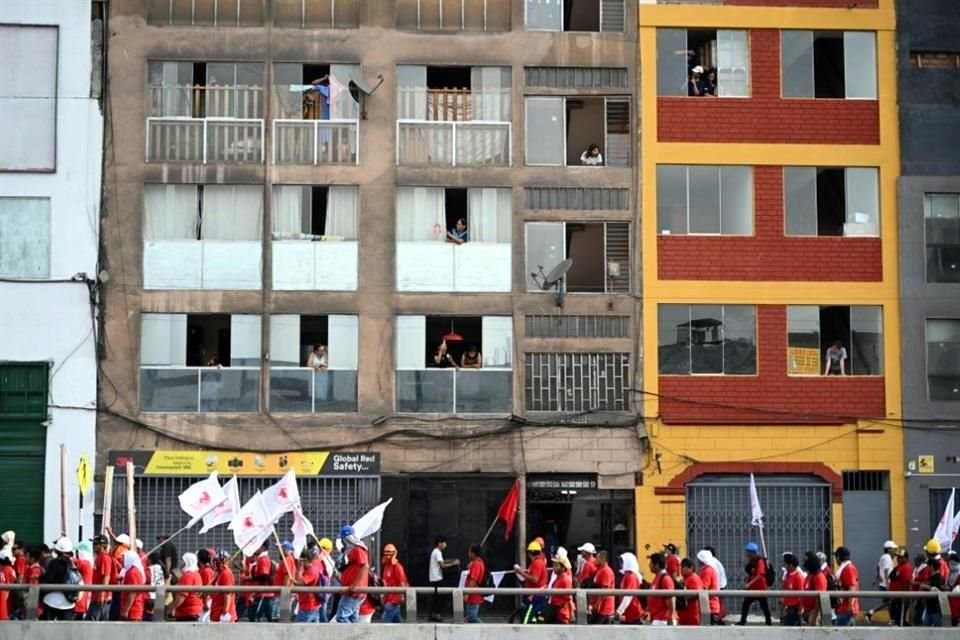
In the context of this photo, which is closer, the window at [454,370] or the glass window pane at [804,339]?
the window at [454,370]

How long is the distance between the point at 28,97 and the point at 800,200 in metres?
16.7

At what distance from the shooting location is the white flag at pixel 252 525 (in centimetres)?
2589

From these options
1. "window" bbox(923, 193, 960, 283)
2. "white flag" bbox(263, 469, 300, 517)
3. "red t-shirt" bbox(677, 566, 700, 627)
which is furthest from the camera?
"window" bbox(923, 193, 960, 283)

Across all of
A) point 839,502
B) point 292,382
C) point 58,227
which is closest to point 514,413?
point 292,382

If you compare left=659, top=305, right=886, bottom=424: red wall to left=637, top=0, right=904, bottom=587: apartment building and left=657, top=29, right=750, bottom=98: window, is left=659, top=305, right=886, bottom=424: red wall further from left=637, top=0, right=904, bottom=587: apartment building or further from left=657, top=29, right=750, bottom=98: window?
left=657, top=29, right=750, bottom=98: window

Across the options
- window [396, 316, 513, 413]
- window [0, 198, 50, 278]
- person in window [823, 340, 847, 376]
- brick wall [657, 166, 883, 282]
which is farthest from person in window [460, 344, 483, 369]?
window [0, 198, 50, 278]

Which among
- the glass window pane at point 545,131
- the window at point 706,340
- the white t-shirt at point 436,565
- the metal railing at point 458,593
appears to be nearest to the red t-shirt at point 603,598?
the metal railing at point 458,593

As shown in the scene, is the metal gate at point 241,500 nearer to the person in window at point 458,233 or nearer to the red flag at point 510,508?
the red flag at point 510,508

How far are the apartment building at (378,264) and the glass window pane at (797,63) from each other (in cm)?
338

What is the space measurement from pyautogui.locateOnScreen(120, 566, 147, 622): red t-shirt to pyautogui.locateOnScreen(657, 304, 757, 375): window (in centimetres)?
1489

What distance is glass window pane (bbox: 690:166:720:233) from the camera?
121 ft

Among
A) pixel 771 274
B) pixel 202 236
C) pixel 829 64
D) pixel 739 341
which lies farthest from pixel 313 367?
pixel 829 64

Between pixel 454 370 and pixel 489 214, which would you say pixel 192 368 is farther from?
pixel 489 214

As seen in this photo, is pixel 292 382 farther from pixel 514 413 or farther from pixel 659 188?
Answer: pixel 659 188
